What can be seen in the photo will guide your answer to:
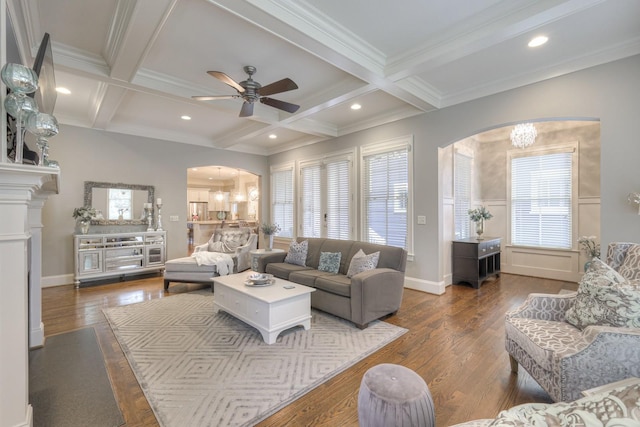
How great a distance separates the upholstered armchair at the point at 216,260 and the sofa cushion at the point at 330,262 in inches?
71.7

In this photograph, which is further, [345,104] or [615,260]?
[345,104]

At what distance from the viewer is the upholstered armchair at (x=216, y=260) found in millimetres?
4695

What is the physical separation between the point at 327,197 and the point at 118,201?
4.32 meters

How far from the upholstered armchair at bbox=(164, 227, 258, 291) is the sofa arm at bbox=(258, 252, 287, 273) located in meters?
0.68

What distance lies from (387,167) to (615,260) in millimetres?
3359

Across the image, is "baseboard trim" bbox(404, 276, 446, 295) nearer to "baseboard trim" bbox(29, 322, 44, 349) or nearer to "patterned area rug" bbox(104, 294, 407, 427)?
"patterned area rug" bbox(104, 294, 407, 427)

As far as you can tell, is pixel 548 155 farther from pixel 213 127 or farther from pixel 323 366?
pixel 213 127

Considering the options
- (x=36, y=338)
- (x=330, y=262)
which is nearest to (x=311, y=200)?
(x=330, y=262)

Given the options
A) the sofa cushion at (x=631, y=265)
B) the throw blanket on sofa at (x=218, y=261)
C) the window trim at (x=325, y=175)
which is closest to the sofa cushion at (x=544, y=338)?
the sofa cushion at (x=631, y=265)

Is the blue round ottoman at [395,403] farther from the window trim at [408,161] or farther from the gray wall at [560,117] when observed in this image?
the window trim at [408,161]

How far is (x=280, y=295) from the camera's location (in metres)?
2.99

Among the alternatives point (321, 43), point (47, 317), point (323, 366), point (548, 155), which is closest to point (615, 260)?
point (323, 366)

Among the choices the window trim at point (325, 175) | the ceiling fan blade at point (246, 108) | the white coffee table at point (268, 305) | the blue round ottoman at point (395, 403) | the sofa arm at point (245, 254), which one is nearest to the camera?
the blue round ottoman at point (395, 403)

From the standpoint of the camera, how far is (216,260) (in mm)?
4867
